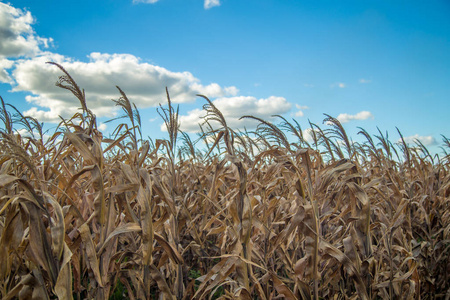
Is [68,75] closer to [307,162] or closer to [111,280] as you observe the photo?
[111,280]

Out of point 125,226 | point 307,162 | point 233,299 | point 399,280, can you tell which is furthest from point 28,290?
point 399,280

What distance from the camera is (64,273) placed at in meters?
1.70

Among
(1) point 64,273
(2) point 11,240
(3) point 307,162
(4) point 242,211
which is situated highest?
(3) point 307,162

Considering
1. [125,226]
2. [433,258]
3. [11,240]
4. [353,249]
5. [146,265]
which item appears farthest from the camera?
[433,258]

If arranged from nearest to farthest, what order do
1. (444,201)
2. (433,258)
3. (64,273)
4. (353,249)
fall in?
1. (64,273)
2. (353,249)
3. (433,258)
4. (444,201)

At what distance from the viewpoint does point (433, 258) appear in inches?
142

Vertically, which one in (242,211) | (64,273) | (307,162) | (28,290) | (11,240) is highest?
(307,162)

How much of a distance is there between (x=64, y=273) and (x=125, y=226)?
1.29 feet

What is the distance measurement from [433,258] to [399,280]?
152 cm

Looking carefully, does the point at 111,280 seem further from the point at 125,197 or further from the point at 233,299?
the point at 233,299

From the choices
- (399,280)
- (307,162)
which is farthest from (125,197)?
(399,280)

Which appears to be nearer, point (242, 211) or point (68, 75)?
point (242, 211)

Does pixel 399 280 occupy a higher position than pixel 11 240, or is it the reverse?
pixel 11 240

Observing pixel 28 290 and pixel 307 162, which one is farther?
pixel 307 162
